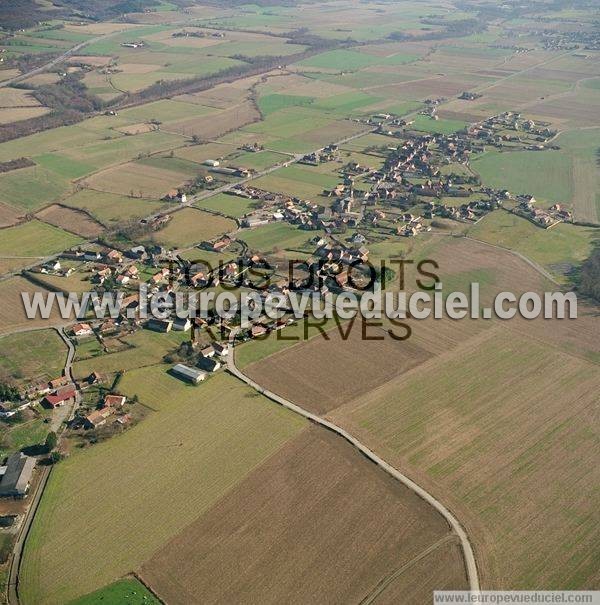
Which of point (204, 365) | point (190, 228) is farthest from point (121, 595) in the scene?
point (190, 228)

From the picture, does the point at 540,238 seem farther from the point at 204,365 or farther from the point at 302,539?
the point at 302,539

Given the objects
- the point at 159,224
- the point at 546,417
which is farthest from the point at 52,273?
the point at 546,417

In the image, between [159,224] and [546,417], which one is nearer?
Result: [546,417]

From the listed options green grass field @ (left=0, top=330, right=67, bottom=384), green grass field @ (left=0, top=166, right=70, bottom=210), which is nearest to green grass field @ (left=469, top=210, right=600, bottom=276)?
green grass field @ (left=0, top=330, right=67, bottom=384)

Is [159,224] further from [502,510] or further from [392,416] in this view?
[502,510]

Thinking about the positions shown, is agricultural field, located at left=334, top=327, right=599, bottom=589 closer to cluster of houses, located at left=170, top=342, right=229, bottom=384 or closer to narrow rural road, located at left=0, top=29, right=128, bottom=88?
cluster of houses, located at left=170, top=342, right=229, bottom=384

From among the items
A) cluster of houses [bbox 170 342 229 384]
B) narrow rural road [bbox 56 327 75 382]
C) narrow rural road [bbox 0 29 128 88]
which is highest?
narrow rural road [bbox 0 29 128 88]
